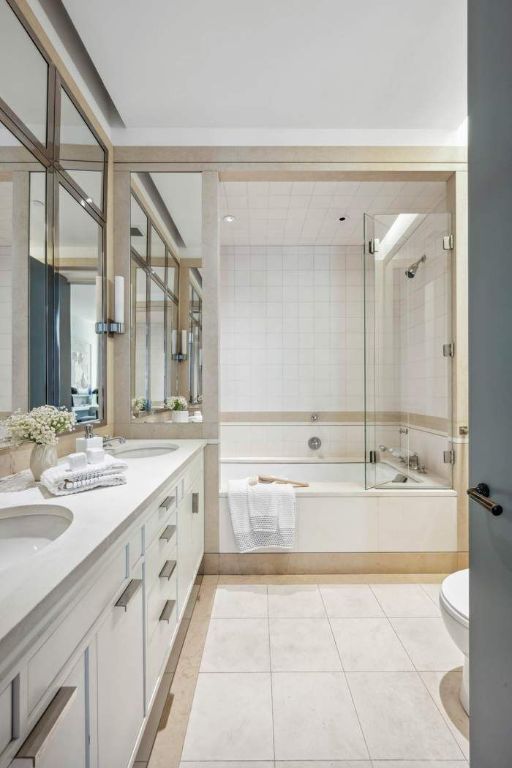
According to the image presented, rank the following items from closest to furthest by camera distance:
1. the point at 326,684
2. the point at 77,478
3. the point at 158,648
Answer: the point at 77,478 → the point at 158,648 → the point at 326,684

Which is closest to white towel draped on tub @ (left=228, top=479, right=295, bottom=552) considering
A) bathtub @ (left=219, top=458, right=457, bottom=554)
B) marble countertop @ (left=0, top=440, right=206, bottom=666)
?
bathtub @ (left=219, top=458, right=457, bottom=554)

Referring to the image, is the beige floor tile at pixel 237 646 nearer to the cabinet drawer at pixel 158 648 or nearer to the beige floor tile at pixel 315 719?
the beige floor tile at pixel 315 719

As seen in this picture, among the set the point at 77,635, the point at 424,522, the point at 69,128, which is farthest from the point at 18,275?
the point at 424,522

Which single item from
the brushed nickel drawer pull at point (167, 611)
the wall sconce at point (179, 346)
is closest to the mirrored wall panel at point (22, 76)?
the wall sconce at point (179, 346)

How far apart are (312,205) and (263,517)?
2410mm

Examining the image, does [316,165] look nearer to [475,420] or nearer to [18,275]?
[18,275]

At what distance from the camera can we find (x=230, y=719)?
1.44m

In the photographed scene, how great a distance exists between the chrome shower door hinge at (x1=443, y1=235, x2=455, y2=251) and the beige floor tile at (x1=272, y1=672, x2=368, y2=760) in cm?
248

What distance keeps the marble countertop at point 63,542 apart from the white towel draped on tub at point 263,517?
100 centimetres

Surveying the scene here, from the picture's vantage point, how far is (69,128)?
1.94 metres

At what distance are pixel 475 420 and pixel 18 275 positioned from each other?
63.5 inches

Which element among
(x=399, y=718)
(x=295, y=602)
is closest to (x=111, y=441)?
(x=295, y=602)

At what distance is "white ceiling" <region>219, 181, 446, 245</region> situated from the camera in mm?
2885

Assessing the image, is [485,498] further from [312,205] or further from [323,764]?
[312,205]
